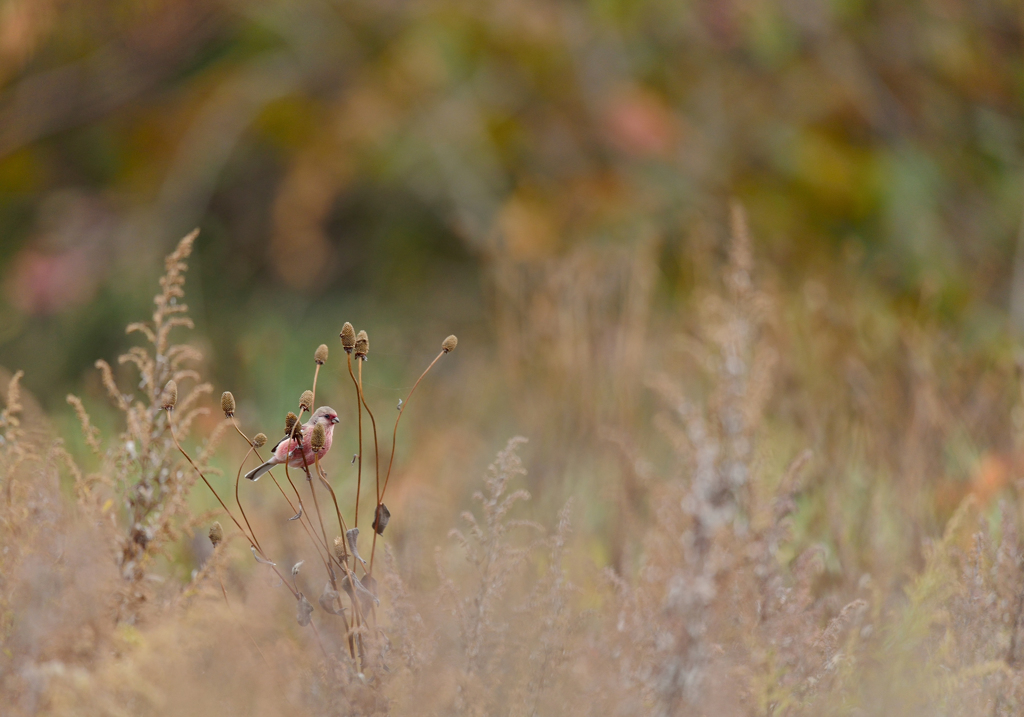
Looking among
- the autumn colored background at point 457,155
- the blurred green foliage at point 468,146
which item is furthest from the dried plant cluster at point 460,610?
the blurred green foliage at point 468,146

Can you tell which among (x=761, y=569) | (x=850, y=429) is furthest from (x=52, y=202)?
(x=761, y=569)

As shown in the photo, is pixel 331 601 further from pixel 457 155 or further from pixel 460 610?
pixel 457 155

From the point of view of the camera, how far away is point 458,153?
12.1 feet

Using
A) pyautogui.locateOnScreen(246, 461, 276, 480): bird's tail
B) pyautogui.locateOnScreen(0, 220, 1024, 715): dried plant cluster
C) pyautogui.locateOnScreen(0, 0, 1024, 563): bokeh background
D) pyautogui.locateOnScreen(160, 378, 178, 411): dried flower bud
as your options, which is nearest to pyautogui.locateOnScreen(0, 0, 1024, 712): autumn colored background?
pyautogui.locateOnScreen(0, 0, 1024, 563): bokeh background

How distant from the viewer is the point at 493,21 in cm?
379

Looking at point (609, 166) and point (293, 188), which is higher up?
point (293, 188)

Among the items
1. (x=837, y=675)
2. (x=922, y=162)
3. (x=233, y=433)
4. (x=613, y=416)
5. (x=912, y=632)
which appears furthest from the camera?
(x=922, y=162)

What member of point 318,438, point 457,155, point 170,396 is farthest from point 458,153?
point 318,438

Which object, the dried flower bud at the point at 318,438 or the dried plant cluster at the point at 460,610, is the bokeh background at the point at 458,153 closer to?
the dried plant cluster at the point at 460,610

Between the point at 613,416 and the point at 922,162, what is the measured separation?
7.69 ft

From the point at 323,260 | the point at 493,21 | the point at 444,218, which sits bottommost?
the point at 444,218

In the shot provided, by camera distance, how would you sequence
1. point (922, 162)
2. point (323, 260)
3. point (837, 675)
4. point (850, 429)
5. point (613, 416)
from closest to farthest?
point (837, 675), point (850, 429), point (613, 416), point (922, 162), point (323, 260)

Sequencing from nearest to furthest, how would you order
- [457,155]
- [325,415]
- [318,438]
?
[318,438], [325,415], [457,155]

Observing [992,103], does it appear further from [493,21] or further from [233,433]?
[233,433]
